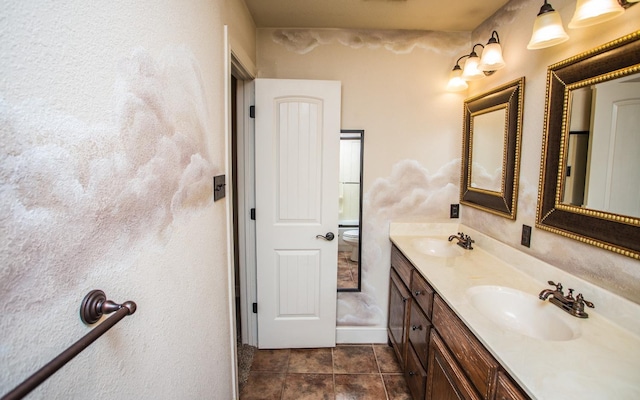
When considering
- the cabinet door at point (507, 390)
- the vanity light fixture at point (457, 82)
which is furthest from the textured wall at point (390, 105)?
the cabinet door at point (507, 390)

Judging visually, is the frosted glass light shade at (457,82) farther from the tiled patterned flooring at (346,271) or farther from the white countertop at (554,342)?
the tiled patterned flooring at (346,271)

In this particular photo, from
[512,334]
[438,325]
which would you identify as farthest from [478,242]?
[512,334]

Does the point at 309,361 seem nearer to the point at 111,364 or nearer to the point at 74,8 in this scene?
the point at 111,364

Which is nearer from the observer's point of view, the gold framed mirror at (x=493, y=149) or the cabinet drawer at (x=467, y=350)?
the cabinet drawer at (x=467, y=350)

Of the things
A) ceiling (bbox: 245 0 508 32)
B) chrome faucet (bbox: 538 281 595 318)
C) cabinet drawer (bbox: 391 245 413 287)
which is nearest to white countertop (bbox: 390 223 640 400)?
chrome faucet (bbox: 538 281 595 318)

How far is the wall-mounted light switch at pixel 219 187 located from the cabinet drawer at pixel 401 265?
124 centimetres

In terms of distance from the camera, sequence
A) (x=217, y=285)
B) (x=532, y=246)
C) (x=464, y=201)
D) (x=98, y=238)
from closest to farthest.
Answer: (x=98, y=238)
(x=217, y=285)
(x=532, y=246)
(x=464, y=201)

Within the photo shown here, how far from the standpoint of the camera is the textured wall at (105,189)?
46cm

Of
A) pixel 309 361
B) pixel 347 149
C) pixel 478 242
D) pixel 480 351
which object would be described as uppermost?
pixel 347 149

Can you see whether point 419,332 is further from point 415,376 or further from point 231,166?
point 231,166

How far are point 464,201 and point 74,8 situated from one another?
2.38 m

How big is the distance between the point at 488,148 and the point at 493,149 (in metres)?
0.06

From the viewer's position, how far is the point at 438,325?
1409mm

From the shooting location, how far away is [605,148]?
1190mm
